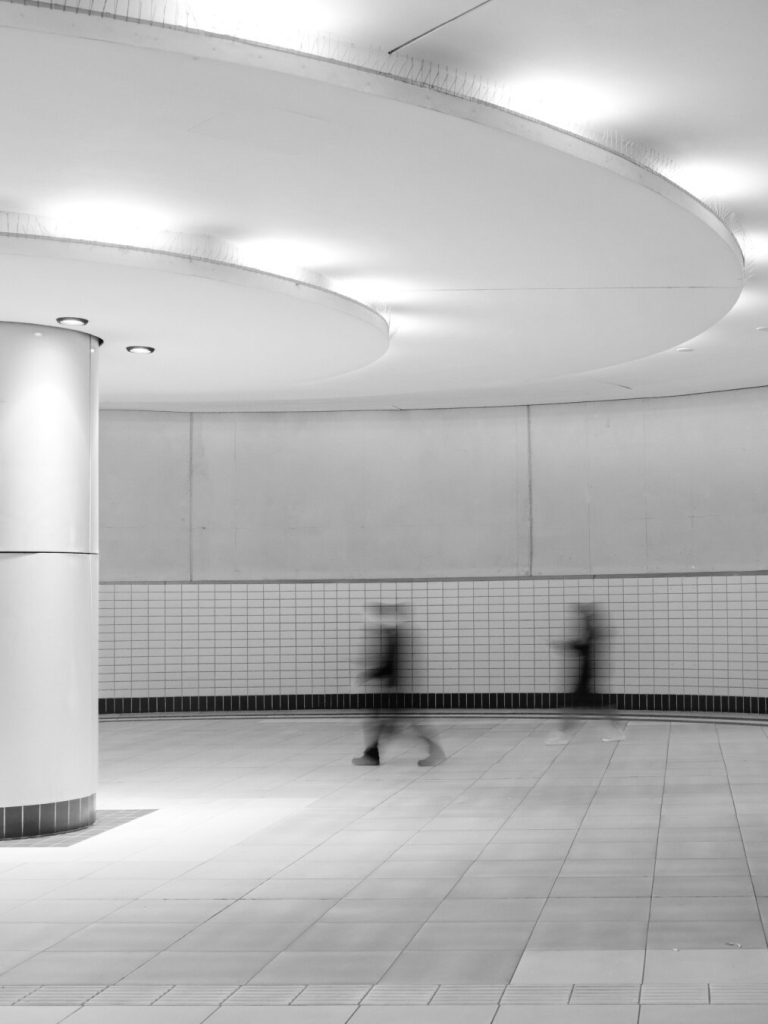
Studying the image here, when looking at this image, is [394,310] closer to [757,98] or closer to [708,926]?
[757,98]

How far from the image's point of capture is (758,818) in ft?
26.0

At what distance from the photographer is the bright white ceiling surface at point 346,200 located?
4.50 metres

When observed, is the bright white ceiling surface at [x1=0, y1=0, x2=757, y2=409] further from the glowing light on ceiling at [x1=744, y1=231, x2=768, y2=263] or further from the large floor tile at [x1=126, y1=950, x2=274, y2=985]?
the large floor tile at [x1=126, y1=950, x2=274, y2=985]

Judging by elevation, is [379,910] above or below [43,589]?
below

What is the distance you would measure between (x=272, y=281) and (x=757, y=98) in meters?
3.03

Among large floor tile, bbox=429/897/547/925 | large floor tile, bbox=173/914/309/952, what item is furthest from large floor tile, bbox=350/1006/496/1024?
large floor tile, bbox=429/897/547/925

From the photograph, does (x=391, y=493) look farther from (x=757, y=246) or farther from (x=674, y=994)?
(x=674, y=994)

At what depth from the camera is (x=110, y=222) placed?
6.50 metres

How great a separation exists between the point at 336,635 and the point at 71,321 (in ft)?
24.9

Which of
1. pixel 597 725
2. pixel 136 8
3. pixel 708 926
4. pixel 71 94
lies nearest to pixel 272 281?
pixel 71 94

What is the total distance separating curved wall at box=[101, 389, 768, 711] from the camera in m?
14.4

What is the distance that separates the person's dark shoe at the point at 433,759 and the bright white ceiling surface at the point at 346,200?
346cm

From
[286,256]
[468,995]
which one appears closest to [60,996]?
[468,995]

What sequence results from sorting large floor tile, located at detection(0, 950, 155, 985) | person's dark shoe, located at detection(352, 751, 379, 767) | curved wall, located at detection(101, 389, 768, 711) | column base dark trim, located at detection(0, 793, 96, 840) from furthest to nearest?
curved wall, located at detection(101, 389, 768, 711), person's dark shoe, located at detection(352, 751, 379, 767), column base dark trim, located at detection(0, 793, 96, 840), large floor tile, located at detection(0, 950, 155, 985)
